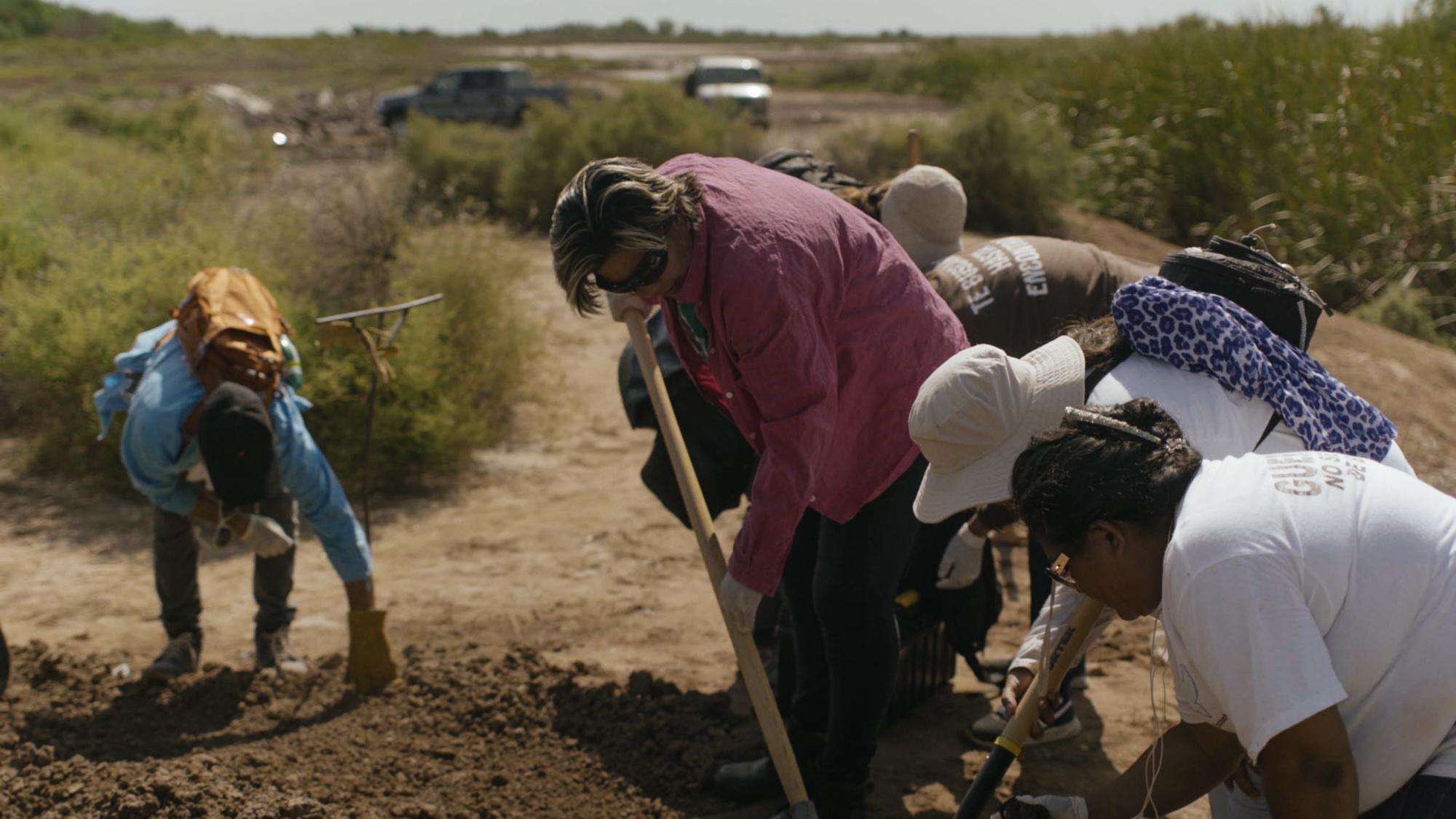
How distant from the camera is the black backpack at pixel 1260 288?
88.5 inches

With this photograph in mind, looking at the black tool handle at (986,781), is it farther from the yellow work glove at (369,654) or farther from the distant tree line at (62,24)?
the distant tree line at (62,24)

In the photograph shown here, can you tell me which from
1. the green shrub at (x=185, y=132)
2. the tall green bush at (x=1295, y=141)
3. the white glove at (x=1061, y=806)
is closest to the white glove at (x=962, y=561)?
the white glove at (x=1061, y=806)

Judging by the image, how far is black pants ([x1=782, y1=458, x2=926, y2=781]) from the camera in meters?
2.64

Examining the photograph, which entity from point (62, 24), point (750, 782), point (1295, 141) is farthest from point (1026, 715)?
point (62, 24)

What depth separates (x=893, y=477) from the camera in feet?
8.55

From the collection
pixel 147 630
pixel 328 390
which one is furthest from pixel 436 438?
pixel 147 630

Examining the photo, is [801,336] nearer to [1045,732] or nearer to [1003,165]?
[1045,732]

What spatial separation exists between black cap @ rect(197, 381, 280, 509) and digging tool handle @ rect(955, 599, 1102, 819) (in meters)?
1.92

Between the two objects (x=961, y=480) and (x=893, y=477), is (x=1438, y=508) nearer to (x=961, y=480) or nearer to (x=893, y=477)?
(x=961, y=480)

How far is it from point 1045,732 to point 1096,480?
1821mm

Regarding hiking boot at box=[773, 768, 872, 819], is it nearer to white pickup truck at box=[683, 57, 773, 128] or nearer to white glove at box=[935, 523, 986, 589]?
white glove at box=[935, 523, 986, 589]

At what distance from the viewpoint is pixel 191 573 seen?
385 cm

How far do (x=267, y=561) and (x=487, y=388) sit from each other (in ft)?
8.70

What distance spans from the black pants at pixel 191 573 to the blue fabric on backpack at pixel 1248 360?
2.65 metres
